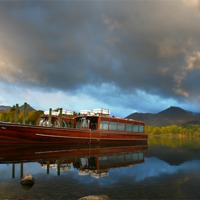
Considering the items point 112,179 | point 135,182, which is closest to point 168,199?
point 135,182

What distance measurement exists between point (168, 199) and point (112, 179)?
14.2ft

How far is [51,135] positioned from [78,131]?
13.4ft

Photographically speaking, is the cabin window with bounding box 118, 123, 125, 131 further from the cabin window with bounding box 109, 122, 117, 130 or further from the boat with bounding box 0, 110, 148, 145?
the cabin window with bounding box 109, 122, 117, 130

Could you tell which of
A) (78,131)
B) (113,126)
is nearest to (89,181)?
(78,131)

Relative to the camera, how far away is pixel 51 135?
100ft

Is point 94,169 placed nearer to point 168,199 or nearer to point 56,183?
point 56,183

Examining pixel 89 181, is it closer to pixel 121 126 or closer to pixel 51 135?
pixel 51 135

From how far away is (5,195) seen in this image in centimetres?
1029

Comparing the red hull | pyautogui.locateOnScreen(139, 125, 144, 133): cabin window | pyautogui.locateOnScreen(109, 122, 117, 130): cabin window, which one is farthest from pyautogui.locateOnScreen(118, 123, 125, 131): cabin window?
pyautogui.locateOnScreen(139, 125, 144, 133): cabin window

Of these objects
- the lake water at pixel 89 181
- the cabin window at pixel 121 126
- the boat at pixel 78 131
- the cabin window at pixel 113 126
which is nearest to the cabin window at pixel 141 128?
the boat at pixel 78 131

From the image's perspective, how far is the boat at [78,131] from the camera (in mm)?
28688

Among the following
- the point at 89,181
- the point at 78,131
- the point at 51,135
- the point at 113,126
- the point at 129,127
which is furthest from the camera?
the point at 129,127

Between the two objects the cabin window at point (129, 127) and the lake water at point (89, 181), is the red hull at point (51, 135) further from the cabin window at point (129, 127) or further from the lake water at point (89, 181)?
the lake water at point (89, 181)

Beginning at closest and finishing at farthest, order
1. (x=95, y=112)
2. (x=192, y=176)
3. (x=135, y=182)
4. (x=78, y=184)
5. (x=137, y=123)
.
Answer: (x=78, y=184) → (x=135, y=182) → (x=192, y=176) → (x=95, y=112) → (x=137, y=123)
